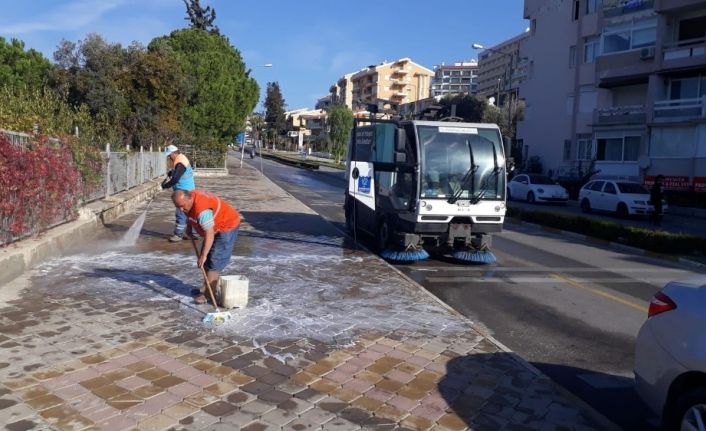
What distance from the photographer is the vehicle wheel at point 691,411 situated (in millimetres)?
3688

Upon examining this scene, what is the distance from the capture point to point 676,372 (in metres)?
3.92

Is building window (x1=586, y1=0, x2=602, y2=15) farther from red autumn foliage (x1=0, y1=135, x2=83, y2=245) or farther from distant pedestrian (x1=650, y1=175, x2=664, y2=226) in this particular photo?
red autumn foliage (x1=0, y1=135, x2=83, y2=245)

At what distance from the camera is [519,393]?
5043 mm

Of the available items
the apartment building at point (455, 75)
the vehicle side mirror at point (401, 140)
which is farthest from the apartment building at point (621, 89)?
the apartment building at point (455, 75)

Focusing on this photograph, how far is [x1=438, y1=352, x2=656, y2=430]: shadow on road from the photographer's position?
462cm

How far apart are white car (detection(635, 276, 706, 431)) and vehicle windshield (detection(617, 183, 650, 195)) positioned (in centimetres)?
2309

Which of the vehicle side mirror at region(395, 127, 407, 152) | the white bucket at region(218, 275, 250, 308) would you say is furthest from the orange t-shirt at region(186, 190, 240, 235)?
the vehicle side mirror at region(395, 127, 407, 152)

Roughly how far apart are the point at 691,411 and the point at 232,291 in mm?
4443

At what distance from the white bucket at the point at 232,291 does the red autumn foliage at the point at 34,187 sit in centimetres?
322

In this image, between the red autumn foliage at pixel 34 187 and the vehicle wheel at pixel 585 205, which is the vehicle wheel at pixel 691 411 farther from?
the vehicle wheel at pixel 585 205

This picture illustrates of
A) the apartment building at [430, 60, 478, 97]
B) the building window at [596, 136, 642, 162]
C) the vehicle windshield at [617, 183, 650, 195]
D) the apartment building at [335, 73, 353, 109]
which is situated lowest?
the vehicle windshield at [617, 183, 650, 195]

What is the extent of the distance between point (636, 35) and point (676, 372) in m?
38.8

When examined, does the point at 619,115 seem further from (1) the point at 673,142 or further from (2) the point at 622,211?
(2) the point at 622,211

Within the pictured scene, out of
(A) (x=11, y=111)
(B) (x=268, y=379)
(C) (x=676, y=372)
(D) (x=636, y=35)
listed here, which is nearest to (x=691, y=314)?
(C) (x=676, y=372)
